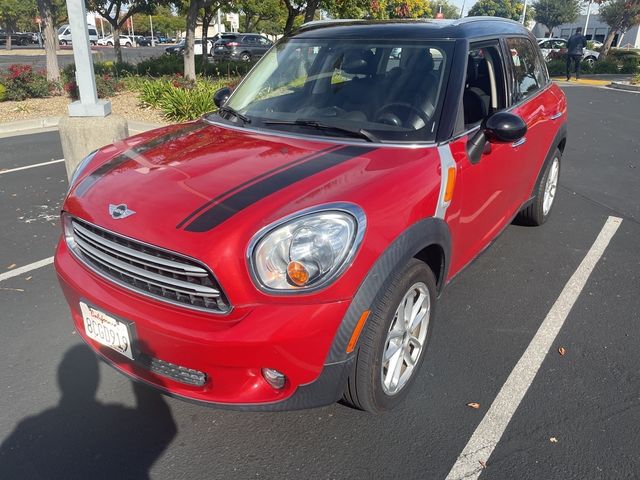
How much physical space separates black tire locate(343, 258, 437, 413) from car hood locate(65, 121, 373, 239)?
60 cm

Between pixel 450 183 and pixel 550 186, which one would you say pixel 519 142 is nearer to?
pixel 450 183

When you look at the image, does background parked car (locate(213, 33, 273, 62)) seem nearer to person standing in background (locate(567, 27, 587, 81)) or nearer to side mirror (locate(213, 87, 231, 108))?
person standing in background (locate(567, 27, 587, 81))

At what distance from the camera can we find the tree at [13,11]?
1629 inches

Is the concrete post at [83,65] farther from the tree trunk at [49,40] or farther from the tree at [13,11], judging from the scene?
the tree at [13,11]

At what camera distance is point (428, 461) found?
235cm

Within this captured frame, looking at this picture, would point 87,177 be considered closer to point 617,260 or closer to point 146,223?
point 146,223

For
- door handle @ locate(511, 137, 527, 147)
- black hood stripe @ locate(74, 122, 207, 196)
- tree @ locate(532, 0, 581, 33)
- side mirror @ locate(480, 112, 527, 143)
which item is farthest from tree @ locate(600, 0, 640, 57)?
black hood stripe @ locate(74, 122, 207, 196)

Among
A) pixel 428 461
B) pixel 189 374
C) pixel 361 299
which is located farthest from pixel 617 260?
pixel 189 374

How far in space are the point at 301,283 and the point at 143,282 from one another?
68cm

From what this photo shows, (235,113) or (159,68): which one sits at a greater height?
(235,113)

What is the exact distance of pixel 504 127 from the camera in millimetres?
2883

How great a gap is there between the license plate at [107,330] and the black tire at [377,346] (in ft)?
3.11

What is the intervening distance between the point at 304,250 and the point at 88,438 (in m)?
1.39

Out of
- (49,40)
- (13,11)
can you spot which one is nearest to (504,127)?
(49,40)
